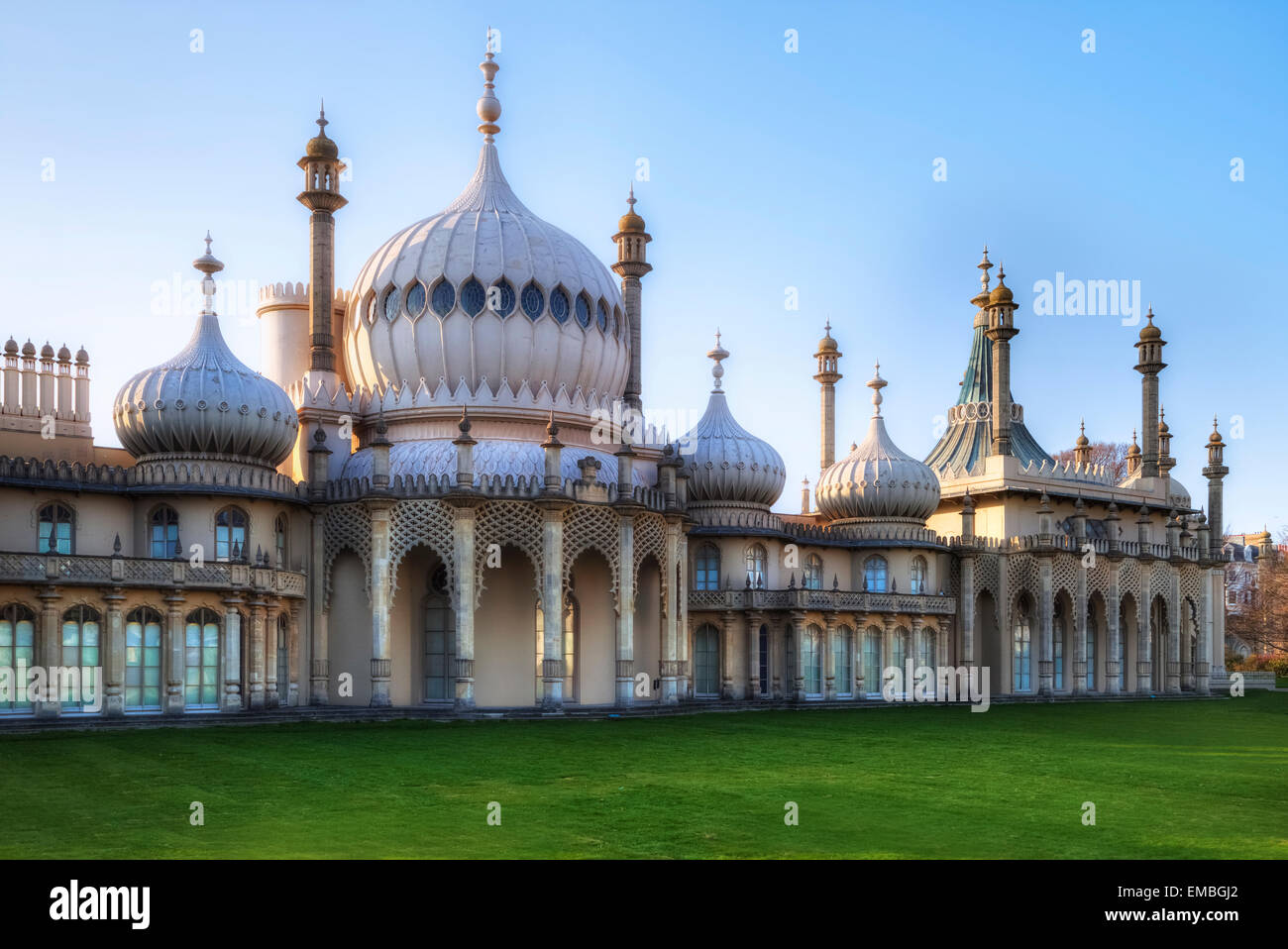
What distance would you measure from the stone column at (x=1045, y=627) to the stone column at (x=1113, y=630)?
3480 millimetres

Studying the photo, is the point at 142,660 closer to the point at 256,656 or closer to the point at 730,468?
the point at 256,656

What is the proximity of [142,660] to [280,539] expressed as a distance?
5.49 meters

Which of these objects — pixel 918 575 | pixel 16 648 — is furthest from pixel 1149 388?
pixel 16 648

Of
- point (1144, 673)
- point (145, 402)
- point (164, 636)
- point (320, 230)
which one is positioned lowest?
point (1144, 673)

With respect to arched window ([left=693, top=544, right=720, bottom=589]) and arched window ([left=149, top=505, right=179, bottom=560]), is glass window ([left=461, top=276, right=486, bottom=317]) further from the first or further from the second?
arched window ([left=693, top=544, right=720, bottom=589])

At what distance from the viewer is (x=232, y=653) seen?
32375 millimetres

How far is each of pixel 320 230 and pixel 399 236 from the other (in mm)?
2439

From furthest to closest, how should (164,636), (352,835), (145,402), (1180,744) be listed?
1. (145,402)
2. (164,636)
3. (1180,744)
4. (352,835)

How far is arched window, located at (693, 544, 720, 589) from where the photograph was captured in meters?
44.4

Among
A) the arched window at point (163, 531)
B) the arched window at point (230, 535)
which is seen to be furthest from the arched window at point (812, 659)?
the arched window at point (163, 531)

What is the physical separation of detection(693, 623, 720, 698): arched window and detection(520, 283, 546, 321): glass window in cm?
1177
